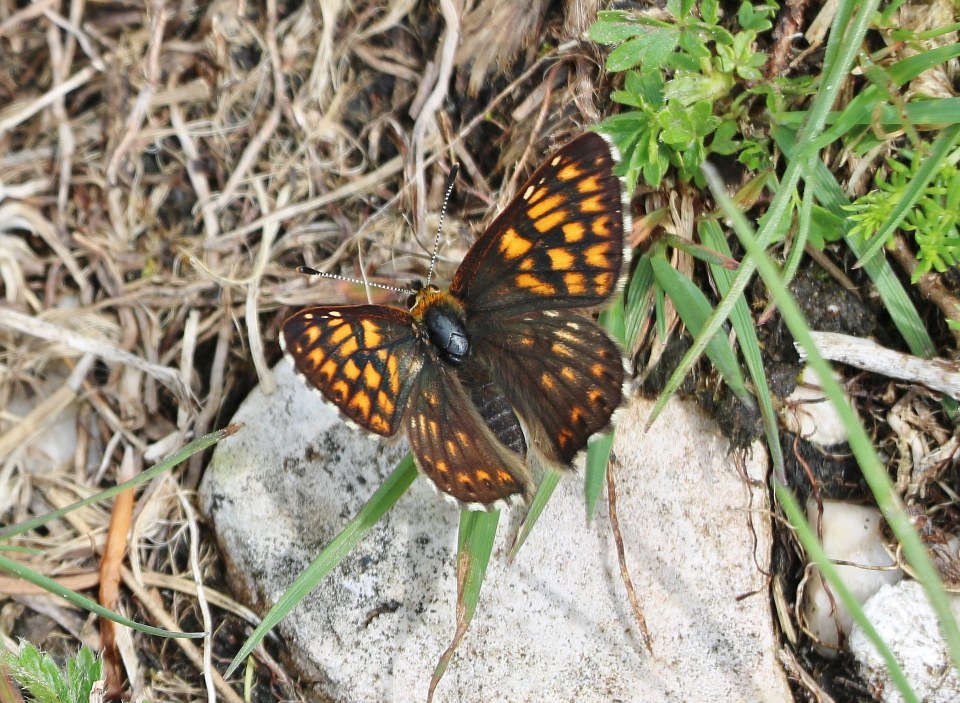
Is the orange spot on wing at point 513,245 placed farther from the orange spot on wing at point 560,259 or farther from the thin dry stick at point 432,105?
the thin dry stick at point 432,105

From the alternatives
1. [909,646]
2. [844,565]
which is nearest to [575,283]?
[844,565]

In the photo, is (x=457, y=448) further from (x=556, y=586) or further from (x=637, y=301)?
(x=637, y=301)

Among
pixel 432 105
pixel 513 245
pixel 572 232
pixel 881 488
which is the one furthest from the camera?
pixel 432 105

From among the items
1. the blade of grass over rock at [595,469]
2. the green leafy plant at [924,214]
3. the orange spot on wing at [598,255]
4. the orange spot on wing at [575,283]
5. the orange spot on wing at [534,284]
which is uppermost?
the green leafy plant at [924,214]

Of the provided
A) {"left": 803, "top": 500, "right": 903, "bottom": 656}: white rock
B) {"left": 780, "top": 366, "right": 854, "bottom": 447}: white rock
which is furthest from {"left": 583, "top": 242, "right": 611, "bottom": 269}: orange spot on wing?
A: {"left": 803, "top": 500, "right": 903, "bottom": 656}: white rock

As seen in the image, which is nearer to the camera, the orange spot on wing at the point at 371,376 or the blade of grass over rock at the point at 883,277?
the orange spot on wing at the point at 371,376

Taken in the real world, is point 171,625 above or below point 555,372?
below

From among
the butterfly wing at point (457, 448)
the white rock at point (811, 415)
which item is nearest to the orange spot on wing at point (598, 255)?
the butterfly wing at point (457, 448)

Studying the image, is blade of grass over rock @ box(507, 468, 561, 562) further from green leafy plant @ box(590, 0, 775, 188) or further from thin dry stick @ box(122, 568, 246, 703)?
thin dry stick @ box(122, 568, 246, 703)
